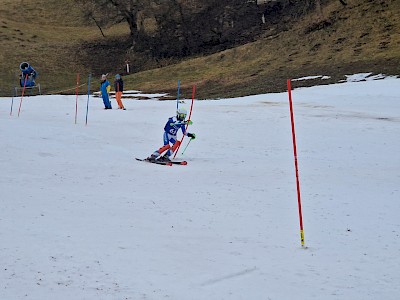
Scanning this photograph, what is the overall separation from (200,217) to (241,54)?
1610 inches

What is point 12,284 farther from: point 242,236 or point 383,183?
point 383,183

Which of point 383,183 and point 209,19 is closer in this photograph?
point 383,183

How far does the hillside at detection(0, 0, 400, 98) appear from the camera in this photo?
39.0 m

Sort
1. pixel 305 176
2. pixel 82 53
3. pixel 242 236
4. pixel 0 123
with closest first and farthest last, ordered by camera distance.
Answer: pixel 242 236 < pixel 305 176 < pixel 0 123 < pixel 82 53

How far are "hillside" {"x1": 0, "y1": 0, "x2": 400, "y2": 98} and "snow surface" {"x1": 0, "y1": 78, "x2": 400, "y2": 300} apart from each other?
57.5 feet

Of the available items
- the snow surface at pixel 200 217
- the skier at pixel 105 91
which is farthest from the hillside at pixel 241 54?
the snow surface at pixel 200 217

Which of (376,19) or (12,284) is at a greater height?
(376,19)

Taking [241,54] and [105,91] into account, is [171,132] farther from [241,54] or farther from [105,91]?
[241,54]

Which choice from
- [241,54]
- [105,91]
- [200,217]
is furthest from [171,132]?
[241,54]

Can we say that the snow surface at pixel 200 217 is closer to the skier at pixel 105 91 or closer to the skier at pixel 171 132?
the skier at pixel 171 132

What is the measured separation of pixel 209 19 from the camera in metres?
60.7

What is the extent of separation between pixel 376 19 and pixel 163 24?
23.6 m

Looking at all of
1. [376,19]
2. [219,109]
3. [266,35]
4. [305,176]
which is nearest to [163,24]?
[266,35]

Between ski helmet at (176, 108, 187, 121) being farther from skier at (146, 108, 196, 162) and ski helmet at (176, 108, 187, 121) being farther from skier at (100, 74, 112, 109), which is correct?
skier at (100, 74, 112, 109)
